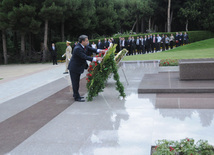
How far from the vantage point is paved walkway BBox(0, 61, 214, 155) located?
4.74 m

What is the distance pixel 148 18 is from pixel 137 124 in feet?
151

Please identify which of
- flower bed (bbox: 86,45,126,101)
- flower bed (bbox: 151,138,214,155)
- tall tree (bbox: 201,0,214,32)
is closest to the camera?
flower bed (bbox: 151,138,214,155)

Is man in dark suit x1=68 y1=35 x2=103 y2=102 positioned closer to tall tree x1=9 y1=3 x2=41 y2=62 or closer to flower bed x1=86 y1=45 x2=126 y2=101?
flower bed x1=86 y1=45 x2=126 y2=101

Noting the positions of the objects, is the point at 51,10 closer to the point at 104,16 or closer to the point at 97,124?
the point at 104,16

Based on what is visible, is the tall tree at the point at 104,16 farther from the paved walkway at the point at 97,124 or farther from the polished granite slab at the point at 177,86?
the paved walkway at the point at 97,124

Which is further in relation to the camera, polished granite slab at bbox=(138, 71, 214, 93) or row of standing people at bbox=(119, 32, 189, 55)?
row of standing people at bbox=(119, 32, 189, 55)

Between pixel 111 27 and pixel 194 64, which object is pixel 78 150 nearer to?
pixel 194 64

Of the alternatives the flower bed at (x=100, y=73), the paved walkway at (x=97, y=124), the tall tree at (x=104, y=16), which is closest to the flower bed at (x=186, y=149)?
the paved walkway at (x=97, y=124)

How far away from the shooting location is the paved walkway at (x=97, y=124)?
474 centimetres

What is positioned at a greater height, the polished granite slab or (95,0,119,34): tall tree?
(95,0,119,34): tall tree

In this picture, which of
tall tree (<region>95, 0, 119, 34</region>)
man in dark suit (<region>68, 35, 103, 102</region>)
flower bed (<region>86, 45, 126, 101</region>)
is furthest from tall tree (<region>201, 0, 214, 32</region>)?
man in dark suit (<region>68, 35, 103, 102</region>)

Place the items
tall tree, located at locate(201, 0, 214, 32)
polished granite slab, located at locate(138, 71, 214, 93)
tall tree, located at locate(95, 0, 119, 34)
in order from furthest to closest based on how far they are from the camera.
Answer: tall tree, located at locate(201, 0, 214, 32)
tall tree, located at locate(95, 0, 119, 34)
polished granite slab, located at locate(138, 71, 214, 93)

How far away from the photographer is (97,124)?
588cm

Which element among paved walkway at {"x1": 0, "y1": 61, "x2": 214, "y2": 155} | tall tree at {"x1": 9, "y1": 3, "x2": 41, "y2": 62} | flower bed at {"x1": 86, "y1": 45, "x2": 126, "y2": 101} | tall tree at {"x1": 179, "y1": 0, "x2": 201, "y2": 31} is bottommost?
paved walkway at {"x1": 0, "y1": 61, "x2": 214, "y2": 155}
